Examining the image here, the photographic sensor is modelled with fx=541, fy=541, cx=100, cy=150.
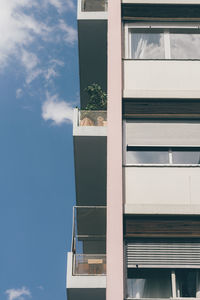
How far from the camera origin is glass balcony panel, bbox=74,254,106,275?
37.1 feet

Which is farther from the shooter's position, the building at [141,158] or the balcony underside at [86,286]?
the balcony underside at [86,286]

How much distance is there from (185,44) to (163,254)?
555 cm

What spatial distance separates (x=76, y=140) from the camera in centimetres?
1259

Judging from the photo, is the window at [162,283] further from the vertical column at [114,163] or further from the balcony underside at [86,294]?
the balcony underside at [86,294]

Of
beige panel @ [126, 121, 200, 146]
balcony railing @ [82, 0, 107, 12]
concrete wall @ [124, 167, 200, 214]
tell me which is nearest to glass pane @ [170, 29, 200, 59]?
beige panel @ [126, 121, 200, 146]

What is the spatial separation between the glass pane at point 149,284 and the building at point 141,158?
19 mm

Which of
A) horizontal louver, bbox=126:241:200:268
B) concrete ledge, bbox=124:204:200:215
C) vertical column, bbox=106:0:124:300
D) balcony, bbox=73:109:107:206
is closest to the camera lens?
vertical column, bbox=106:0:124:300

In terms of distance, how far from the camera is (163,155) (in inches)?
458

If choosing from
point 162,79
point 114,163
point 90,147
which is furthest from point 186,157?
point 90,147

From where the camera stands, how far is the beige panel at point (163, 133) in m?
11.7

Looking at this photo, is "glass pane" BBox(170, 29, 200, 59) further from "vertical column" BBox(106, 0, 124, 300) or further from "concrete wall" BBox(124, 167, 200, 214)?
"concrete wall" BBox(124, 167, 200, 214)

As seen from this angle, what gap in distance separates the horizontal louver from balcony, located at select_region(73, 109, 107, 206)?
294 cm

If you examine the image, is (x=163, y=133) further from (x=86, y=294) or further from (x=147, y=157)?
(x=86, y=294)

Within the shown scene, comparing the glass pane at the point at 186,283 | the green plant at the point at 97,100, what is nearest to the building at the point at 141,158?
the glass pane at the point at 186,283
